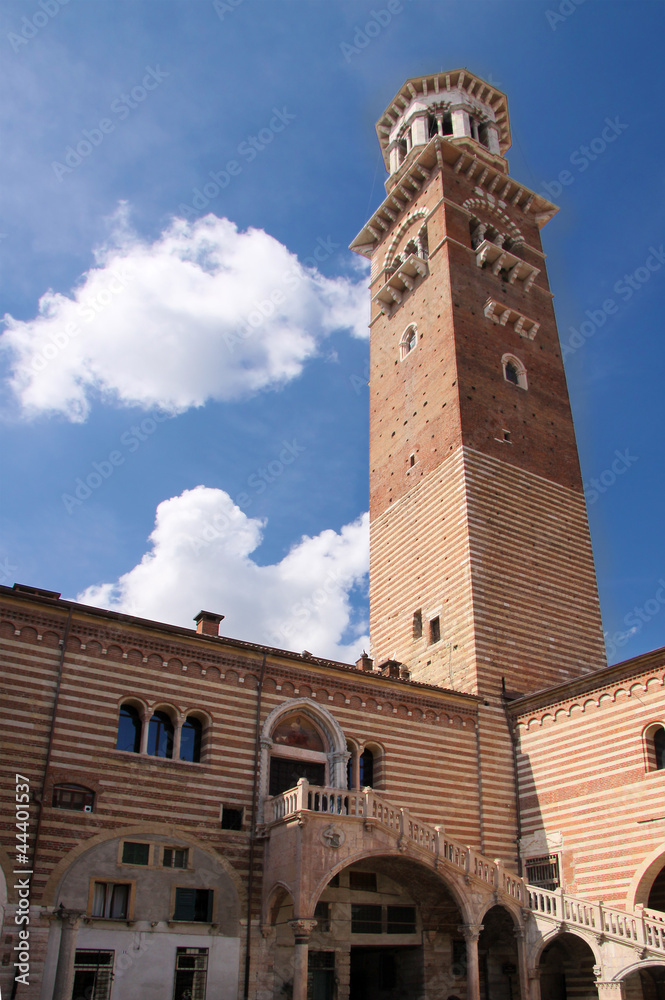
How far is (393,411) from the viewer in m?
32.3

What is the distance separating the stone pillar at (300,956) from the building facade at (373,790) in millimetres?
53

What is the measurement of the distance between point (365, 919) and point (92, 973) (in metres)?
6.39

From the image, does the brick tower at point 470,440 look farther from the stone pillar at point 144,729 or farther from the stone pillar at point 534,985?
the stone pillar at point 144,729

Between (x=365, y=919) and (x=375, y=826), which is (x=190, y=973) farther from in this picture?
(x=375, y=826)

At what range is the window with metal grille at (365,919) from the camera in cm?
1858

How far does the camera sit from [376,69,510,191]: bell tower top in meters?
39.3

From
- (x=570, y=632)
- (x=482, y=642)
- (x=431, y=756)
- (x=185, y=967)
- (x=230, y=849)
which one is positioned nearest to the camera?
(x=185, y=967)

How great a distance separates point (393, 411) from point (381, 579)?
7.02 metres

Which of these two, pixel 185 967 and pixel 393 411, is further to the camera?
pixel 393 411

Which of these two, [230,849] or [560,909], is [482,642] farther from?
[230,849]

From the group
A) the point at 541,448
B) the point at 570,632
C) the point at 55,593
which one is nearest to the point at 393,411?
the point at 541,448

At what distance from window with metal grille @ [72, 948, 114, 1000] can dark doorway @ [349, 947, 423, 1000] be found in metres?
7.59

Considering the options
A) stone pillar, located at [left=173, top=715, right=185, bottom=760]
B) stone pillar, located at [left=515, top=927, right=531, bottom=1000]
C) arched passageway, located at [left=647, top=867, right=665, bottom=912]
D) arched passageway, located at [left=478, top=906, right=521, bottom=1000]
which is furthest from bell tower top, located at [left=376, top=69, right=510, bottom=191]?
stone pillar, located at [left=515, top=927, right=531, bottom=1000]

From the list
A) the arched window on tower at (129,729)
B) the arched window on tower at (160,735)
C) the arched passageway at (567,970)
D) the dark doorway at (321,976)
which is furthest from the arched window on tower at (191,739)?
the arched passageway at (567,970)
